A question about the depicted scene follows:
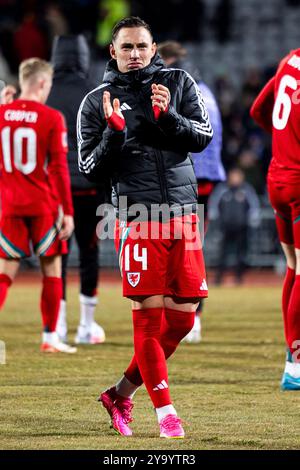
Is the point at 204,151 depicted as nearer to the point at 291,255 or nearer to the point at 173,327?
the point at 291,255

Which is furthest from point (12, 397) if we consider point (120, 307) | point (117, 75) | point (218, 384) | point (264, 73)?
point (264, 73)

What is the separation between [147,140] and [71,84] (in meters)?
4.25

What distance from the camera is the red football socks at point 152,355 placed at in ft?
19.5

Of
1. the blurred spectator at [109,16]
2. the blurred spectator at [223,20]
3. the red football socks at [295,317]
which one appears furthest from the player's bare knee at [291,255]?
the blurred spectator at [223,20]

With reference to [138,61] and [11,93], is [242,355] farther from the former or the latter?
[138,61]

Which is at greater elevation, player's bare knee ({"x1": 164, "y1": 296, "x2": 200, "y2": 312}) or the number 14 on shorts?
the number 14 on shorts

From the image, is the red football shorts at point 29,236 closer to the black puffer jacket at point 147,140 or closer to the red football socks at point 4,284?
the red football socks at point 4,284

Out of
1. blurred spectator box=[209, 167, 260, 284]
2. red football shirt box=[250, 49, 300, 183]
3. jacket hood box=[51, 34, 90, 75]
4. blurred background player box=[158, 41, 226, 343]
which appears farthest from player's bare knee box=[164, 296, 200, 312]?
blurred spectator box=[209, 167, 260, 284]

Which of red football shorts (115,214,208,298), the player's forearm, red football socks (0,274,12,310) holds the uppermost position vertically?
the player's forearm

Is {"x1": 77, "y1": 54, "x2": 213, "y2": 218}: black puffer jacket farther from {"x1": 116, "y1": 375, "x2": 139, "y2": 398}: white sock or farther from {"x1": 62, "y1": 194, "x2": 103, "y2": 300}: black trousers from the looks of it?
{"x1": 62, "y1": 194, "x2": 103, "y2": 300}: black trousers

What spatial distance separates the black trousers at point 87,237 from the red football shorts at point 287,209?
265cm

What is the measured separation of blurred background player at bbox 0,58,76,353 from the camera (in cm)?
928

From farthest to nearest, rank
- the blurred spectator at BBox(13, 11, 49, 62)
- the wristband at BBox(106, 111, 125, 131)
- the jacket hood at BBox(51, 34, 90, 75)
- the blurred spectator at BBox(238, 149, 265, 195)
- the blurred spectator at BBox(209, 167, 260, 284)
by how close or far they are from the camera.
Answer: the blurred spectator at BBox(13, 11, 49, 62)
the blurred spectator at BBox(238, 149, 265, 195)
the blurred spectator at BBox(209, 167, 260, 284)
the jacket hood at BBox(51, 34, 90, 75)
the wristband at BBox(106, 111, 125, 131)

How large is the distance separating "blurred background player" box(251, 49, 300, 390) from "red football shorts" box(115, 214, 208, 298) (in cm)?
157
